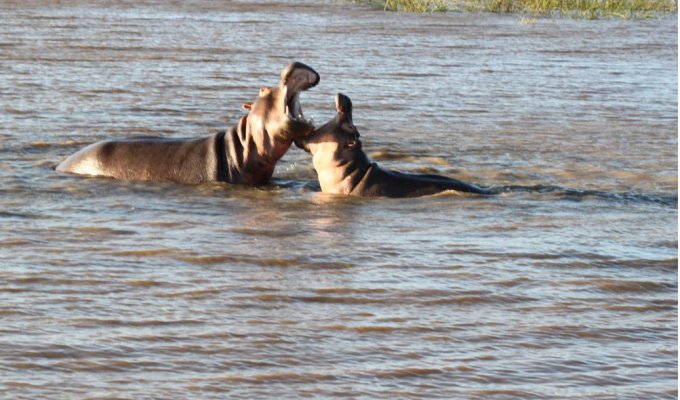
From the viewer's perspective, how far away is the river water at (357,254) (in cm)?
485

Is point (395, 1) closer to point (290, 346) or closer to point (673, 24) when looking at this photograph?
point (673, 24)

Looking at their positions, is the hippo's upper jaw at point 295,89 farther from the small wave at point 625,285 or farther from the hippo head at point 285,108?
the small wave at point 625,285

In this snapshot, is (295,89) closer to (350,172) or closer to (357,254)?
(350,172)

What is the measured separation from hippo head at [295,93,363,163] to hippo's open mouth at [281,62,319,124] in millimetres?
124

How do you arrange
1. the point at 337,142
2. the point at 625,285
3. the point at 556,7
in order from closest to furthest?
the point at 625,285 < the point at 337,142 < the point at 556,7

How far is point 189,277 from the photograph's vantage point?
241 inches

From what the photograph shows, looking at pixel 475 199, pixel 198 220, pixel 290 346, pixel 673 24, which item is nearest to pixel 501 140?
pixel 475 199

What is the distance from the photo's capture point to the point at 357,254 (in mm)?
6711

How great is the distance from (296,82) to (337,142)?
39 centimetres

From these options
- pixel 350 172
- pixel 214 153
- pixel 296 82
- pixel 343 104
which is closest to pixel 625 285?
pixel 343 104

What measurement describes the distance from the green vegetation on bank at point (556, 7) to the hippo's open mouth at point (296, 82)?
650 inches

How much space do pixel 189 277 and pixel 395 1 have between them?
1935cm

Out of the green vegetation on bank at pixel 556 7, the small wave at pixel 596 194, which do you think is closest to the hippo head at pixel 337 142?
the small wave at pixel 596 194

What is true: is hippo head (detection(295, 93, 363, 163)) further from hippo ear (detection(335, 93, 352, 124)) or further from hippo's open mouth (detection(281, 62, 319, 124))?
hippo's open mouth (detection(281, 62, 319, 124))
